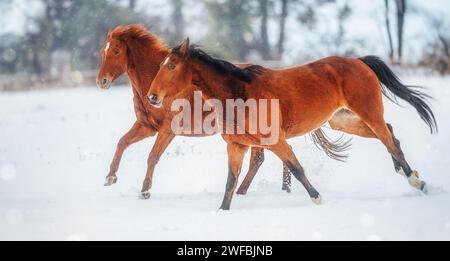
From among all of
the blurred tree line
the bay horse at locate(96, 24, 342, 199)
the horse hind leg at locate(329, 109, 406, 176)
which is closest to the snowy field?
the bay horse at locate(96, 24, 342, 199)

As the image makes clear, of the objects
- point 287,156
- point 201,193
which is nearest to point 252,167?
point 201,193

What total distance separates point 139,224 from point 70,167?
2.69 metres

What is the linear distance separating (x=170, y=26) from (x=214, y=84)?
9119 millimetres

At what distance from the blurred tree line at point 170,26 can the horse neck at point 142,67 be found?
706 centimetres

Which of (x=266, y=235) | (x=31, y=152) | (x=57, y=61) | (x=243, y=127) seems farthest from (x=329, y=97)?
(x=57, y=61)

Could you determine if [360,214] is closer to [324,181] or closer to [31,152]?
[324,181]

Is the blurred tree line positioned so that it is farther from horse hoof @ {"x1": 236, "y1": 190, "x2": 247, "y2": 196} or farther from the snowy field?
horse hoof @ {"x1": 236, "y1": 190, "x2": 247, "y2": 196}

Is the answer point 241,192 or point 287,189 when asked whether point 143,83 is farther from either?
point 287,189

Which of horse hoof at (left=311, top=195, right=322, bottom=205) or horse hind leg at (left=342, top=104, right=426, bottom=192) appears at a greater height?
horse hind leg at (left=342, top=104, right=426, bottom=192)

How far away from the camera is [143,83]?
4.71 metres

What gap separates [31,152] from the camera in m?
6.90

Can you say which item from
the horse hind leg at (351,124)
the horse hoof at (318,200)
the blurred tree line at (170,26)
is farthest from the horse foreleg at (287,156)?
the blurred tree line at (170,26)

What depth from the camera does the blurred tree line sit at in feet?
41.6

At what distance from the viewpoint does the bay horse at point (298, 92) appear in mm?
3873
